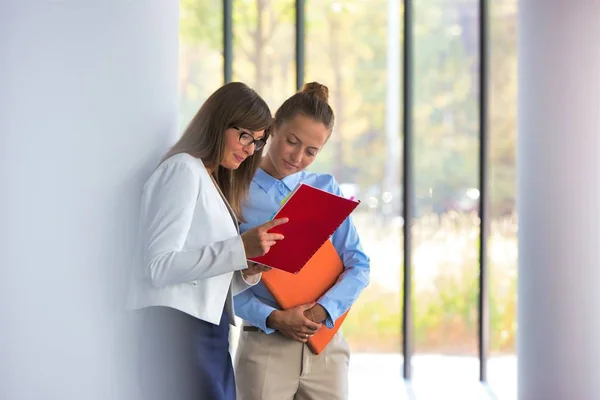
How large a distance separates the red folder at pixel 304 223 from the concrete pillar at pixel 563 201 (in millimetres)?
1878

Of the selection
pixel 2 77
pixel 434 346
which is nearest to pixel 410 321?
pixel 434 346

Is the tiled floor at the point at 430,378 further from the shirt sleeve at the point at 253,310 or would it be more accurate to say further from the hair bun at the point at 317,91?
the hair bun at the point at 317,91

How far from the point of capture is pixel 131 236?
1560 millimetres

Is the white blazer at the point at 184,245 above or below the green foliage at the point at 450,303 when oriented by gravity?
above

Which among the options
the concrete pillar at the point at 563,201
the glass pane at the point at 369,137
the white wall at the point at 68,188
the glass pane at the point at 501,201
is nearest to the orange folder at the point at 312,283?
the white wall at the point at 68,188

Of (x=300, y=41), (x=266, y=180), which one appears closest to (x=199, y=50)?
(x=300, y=41)

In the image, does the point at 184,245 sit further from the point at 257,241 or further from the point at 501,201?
the point at 501,201

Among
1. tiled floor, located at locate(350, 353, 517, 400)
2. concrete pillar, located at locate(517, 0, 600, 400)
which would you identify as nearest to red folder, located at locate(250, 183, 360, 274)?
concrete pillar, located at locate(517, 0, 600, 400)

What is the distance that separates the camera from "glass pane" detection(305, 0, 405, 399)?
440cm

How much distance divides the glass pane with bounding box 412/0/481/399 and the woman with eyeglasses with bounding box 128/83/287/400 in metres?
2.79

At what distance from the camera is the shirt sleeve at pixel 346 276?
210 centimetres

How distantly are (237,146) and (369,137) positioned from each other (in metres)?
2.80

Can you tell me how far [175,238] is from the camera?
151cm

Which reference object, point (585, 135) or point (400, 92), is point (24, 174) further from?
point (400, 92)
